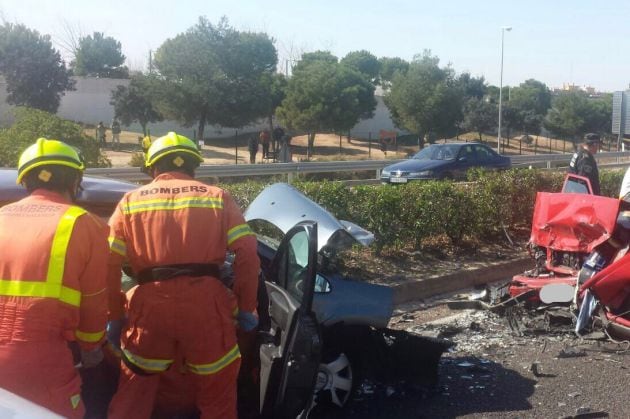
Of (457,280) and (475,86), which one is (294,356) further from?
(475,86)

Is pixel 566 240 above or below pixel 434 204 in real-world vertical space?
below

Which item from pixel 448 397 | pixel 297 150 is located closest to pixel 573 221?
pixel 448 397

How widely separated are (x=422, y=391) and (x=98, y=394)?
253 centimetres

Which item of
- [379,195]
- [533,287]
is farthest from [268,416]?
[379,195]

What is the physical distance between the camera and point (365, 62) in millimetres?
62000

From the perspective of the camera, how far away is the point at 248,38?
40312mm

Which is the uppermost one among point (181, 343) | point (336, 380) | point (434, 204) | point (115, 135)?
point (115, 135)

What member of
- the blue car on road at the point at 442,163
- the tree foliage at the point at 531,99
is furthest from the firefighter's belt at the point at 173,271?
the tree foliage at the point at 531,99

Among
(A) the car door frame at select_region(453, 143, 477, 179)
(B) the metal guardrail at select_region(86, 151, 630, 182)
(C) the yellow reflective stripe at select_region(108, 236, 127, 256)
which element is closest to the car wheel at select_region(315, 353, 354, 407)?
(C) the yellow reflective stripe at select_region(108, 236, 127, 256)

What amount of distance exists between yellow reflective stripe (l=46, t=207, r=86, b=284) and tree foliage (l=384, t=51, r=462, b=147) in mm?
43119

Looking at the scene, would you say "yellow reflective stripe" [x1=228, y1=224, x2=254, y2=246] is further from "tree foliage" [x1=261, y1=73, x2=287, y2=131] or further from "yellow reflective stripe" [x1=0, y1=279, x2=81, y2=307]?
"tree foliage" [x1=261, y1=73, x2=287, y2=131]

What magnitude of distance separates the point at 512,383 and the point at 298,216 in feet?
7.28

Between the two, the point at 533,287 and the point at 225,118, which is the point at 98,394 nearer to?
the point at 533,287

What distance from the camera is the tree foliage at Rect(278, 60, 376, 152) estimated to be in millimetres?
41906
